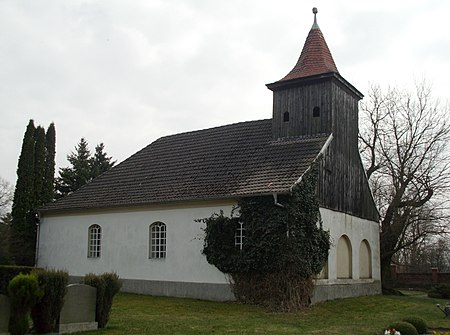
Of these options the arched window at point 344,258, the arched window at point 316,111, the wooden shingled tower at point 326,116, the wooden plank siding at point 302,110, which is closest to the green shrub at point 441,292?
the wooden shingled tower at point 326,116

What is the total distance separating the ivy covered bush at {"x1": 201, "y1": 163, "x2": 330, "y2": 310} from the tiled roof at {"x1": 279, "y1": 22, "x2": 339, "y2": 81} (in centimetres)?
570

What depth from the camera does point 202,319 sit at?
16516 millimetres

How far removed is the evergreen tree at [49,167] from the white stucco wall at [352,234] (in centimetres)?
1860

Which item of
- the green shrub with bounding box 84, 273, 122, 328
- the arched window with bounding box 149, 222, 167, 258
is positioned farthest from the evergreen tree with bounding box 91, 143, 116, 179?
the green shrub with bounding box 84, 273, 122, 328

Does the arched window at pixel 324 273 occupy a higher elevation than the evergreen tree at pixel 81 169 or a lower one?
lower

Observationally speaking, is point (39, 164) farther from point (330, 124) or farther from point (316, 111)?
point (330, 124)

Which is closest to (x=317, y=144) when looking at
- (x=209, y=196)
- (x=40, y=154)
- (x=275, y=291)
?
(x=209, y=196)

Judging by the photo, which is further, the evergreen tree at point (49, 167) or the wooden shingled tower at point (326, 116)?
the evergreen tree at point (49, 167)

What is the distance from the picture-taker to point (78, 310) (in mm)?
13602

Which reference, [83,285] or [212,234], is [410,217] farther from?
[83,285]

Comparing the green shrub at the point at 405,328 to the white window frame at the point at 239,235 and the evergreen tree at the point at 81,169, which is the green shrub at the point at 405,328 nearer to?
the white window frame at the point at 239,235

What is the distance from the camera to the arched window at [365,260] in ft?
89.1

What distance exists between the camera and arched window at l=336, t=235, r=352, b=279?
24.7m

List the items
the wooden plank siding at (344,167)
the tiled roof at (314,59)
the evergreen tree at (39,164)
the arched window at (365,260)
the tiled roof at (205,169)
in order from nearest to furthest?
the tiled roof at (205,169), the wooden plank siding at (344,167), the tiled roof at (314,59), the arched window at (365,260), the evergreen tree at (39,164)
